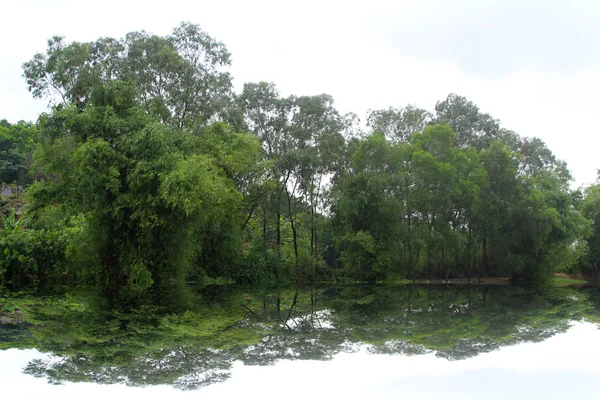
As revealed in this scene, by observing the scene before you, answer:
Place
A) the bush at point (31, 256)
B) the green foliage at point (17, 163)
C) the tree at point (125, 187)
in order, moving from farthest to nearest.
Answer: the green foliage at point (17, 163) → the bush at point (31, 256) → the tree at point (125, 187)

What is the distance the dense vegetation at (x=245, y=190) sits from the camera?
2111 centimetres

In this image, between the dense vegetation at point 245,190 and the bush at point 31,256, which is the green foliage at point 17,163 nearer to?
the dense vegetation at point 245,190

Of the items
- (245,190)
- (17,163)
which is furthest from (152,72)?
(17,163)

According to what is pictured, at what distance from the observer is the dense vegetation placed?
21109 millimetres

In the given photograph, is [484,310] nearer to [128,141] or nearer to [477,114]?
[128,141]

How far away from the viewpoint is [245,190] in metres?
30.5

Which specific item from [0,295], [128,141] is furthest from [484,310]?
[0,295]

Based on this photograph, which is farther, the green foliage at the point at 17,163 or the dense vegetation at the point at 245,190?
the green foliage at the point at 17,163

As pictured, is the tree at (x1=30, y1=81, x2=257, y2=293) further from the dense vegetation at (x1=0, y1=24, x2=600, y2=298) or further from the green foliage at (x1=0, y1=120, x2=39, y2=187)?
the green foliage at (x1=0, y1=120, x2=39, y2=187)

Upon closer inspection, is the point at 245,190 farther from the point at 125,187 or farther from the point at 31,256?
the point at 31,256

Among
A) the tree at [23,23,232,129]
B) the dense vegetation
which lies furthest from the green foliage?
the tree at [23,23,232,129]

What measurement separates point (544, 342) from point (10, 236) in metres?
21.9

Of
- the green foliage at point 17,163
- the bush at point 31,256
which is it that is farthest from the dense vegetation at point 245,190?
the green foliage at point 17,163

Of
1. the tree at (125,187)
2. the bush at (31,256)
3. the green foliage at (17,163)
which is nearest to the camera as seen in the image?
the tree at (125,187)
